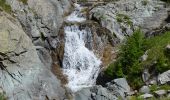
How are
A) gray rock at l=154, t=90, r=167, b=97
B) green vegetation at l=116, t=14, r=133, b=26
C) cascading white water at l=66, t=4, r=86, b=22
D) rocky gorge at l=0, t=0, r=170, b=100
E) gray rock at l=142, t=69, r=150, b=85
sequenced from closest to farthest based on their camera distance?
gray rock at l=154, t=90, r=167, b=97 → rocky gorge at l=0, t=0, r=170, b=100 → gray rock at l=142, t=69, r=150, b=85 → green vegetation at l=116, t=14, r=133, b=26 → cascading white water at l=66, t=4, r=86, b=22

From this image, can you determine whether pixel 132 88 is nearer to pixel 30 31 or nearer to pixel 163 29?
pixel 163 29

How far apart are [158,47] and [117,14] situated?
20.4 feet

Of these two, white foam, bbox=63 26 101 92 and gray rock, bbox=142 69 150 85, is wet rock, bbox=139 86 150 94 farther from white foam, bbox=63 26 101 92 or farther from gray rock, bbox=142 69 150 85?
white foam, bbox=63 26 101 92

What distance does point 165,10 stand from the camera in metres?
25.3

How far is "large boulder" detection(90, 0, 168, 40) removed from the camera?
80.9ft

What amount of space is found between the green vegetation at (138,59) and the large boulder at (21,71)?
3065 millimetres

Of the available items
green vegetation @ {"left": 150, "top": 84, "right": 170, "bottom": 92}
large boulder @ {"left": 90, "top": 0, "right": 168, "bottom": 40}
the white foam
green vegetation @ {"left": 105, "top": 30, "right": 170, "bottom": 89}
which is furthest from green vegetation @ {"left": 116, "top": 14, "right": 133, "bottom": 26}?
green vegetation @ {"left": 150, "top": 84, "right": 170, "bottom": 92}

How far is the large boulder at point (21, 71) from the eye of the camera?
19.2m

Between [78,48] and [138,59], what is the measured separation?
470 cm

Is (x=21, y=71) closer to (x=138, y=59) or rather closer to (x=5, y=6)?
(x=5, y=6)

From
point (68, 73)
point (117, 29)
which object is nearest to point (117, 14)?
point (117, 29)

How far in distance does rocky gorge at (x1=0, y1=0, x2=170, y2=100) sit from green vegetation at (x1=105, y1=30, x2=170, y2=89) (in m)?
0.05

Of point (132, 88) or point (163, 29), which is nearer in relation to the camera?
point (132, 88)

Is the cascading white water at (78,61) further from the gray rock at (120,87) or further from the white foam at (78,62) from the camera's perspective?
the gray rock at (120,87)
